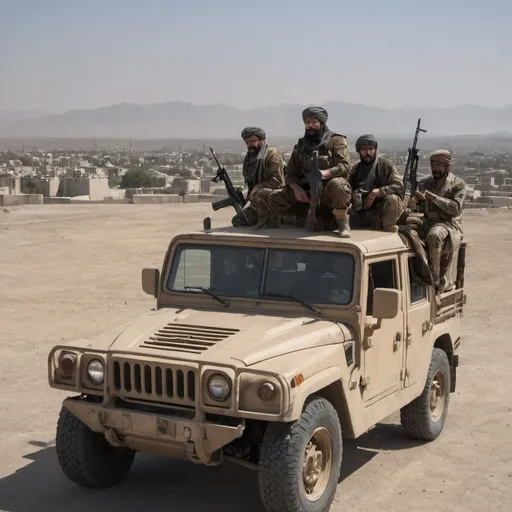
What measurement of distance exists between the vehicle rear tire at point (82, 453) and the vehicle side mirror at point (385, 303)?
6.86 feet

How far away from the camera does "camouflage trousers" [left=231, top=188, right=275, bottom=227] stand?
763 centimetres

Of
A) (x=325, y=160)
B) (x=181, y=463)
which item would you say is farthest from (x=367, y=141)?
(x=181, y=463)

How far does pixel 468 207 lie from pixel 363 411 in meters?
29.6

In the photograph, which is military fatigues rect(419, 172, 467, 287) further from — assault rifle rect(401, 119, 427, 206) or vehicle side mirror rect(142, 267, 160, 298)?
vehicle side mirror rect(142, 267, 160, 298)

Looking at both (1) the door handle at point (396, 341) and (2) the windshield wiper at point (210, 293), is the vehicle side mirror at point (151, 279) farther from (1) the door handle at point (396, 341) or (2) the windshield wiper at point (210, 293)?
(1) the door handle at point (396, 341)

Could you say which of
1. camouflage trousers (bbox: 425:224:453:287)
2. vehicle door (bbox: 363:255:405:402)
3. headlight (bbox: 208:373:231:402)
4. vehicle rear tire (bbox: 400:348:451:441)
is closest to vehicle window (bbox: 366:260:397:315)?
vehicle door (bbox: 363:255:405:402)

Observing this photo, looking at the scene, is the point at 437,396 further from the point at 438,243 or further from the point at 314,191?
the point at 314,191

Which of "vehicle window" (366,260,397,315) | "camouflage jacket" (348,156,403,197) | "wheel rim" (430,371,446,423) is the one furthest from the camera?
"wheel rim" (430,371,446,423)

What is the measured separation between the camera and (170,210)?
3066 centimetres

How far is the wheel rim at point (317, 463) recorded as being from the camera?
590 centimetres

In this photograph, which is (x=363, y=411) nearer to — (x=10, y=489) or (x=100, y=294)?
(x=10, y=489)

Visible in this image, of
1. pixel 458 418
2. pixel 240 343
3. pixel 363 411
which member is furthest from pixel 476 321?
pixel 240 343

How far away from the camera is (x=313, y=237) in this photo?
6.82 metres

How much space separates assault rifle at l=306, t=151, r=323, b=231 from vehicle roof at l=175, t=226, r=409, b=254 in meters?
0.09
